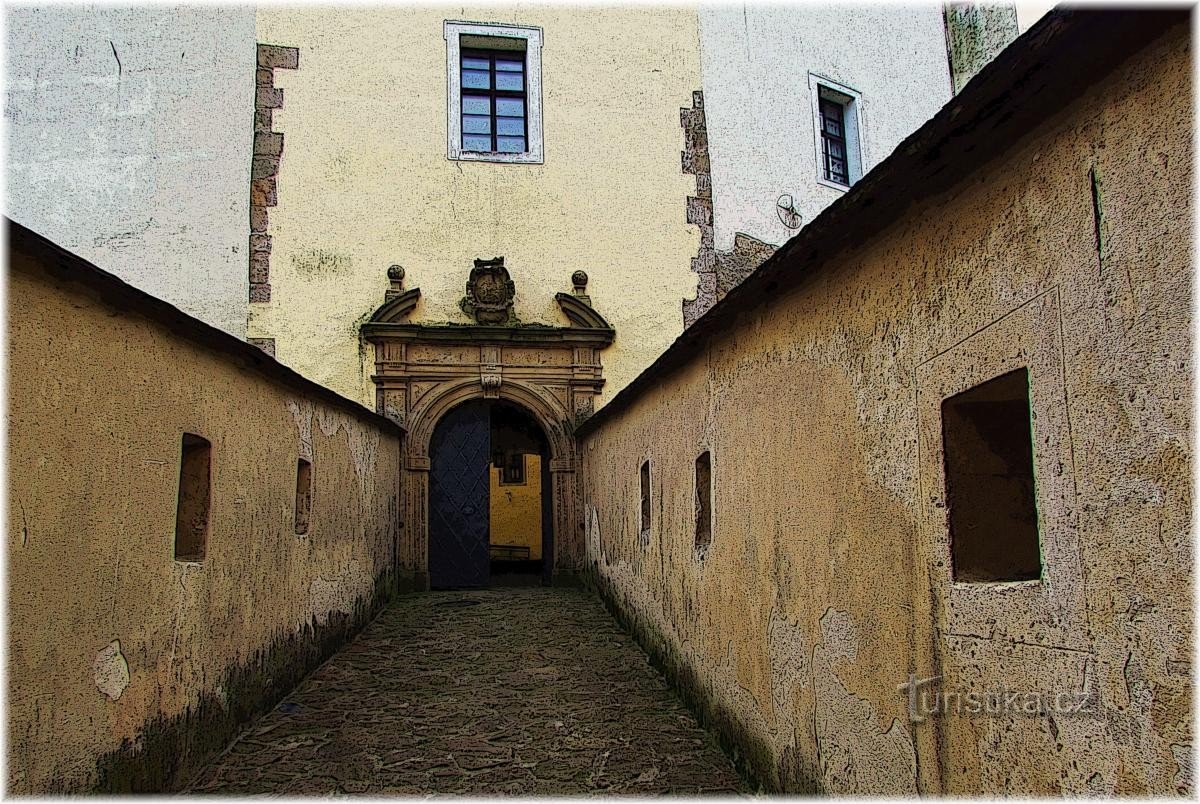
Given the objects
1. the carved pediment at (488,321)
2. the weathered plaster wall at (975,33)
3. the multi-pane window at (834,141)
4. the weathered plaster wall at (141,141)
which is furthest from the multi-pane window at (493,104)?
the weathered plaster wall at (975,33)

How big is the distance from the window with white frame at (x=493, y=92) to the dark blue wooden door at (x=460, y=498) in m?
3.16

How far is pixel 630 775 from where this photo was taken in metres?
4.56

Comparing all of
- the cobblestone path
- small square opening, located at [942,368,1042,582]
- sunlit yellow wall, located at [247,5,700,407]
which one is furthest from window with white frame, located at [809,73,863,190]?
small square opening, located at [942,368,1042,582]

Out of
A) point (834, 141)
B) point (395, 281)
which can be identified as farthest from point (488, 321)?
point (834, 141)

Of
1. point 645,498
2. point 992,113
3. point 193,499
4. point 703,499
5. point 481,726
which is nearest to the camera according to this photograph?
point 992,113

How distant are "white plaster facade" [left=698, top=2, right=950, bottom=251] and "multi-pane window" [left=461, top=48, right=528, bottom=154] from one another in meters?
2.34

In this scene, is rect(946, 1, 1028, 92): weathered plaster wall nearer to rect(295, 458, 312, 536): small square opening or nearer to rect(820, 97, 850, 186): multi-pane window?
rect(820, 97, 850, 186): multi-pane window

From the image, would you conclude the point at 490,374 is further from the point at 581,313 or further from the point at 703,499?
the point at 703,499

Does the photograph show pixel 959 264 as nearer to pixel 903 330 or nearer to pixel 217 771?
pixel 903 330

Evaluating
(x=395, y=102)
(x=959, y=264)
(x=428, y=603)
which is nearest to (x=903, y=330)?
(x=959, y=264)

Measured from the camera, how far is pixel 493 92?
12.1 meters

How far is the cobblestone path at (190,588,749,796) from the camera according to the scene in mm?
4473

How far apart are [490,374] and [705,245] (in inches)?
121

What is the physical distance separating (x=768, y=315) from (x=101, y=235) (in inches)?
369
